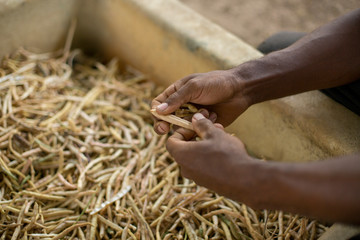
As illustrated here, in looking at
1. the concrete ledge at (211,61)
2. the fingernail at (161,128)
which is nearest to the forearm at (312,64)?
the concrete ledge at (211,61)

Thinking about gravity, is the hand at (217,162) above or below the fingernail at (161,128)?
above

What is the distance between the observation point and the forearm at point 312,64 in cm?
144

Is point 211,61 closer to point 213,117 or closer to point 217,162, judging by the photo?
point 213,117

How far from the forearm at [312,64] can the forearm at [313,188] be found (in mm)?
525

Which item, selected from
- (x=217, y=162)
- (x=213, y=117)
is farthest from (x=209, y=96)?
(x=217, y=162)

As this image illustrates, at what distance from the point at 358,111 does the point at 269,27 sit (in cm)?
144

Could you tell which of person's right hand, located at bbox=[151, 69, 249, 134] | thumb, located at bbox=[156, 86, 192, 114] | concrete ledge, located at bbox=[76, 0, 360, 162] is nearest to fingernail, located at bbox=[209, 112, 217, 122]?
person's right hand, located at bbox=[151, 69, 249, 134]

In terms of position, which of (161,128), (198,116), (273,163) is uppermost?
(273,163)

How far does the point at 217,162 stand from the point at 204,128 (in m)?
0.15

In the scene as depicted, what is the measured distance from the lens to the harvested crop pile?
1.45 m

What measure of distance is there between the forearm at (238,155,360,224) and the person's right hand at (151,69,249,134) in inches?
16.2

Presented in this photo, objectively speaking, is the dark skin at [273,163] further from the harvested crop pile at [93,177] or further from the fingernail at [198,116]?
the harvested crop pile at [93,177]

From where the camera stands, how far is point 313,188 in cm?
91

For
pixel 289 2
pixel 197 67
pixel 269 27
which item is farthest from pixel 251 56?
pixel 289 2
